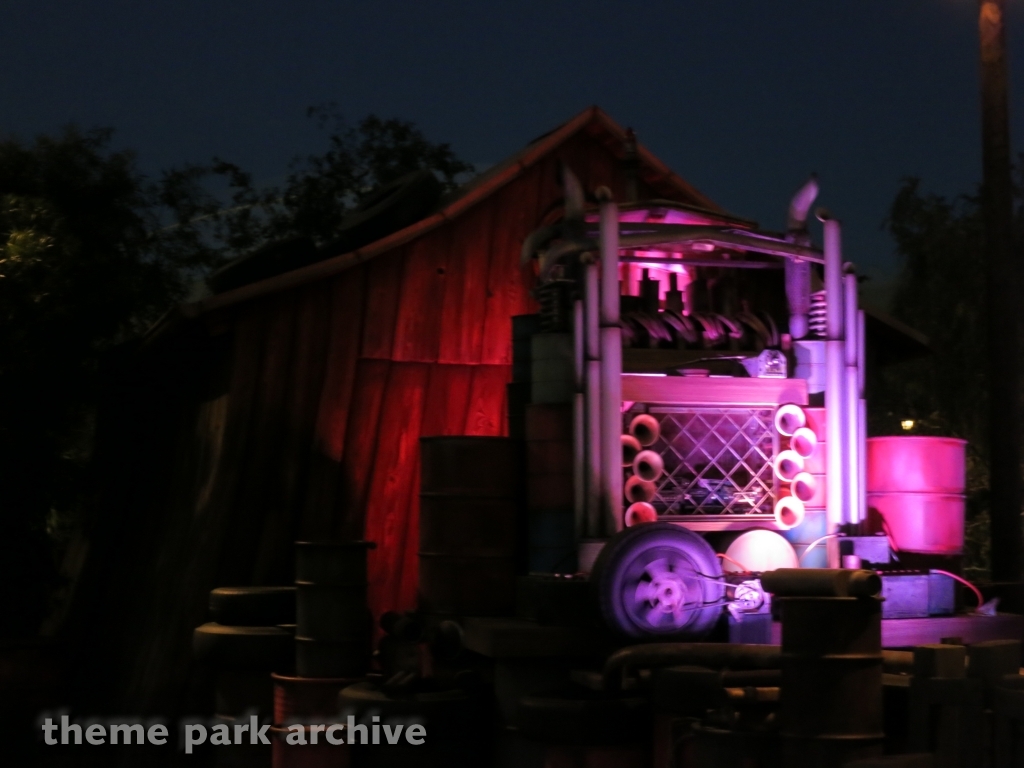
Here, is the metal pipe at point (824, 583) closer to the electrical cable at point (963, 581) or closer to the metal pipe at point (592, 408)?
the metal pipe at point (592, 408)

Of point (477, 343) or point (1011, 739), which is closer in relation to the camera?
point (1011, 739)

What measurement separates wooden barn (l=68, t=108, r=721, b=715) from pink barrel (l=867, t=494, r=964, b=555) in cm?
354

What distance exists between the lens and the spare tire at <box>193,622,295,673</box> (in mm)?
11305

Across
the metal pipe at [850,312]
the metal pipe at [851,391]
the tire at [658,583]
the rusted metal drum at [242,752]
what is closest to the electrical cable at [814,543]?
the metal pipe at [851,391]

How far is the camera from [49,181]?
15875 millimetres

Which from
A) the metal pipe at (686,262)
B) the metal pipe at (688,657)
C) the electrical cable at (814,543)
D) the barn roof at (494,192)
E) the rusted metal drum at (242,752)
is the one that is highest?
the barn roof at (494,192)

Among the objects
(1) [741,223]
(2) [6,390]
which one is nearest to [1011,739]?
(1) [741,223]

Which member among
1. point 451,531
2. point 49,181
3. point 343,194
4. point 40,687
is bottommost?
point 40,687

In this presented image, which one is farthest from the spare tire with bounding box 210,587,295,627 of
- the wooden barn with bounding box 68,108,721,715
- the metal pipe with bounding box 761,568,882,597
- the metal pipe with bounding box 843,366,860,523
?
the metal pipe with bounding box 761,568,882,597

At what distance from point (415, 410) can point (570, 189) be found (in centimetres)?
364

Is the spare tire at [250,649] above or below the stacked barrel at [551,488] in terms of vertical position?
below

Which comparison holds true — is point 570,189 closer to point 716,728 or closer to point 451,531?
point 451,531

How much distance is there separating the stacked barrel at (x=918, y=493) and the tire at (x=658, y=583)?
7.65ft

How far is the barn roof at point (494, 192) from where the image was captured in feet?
41.1
